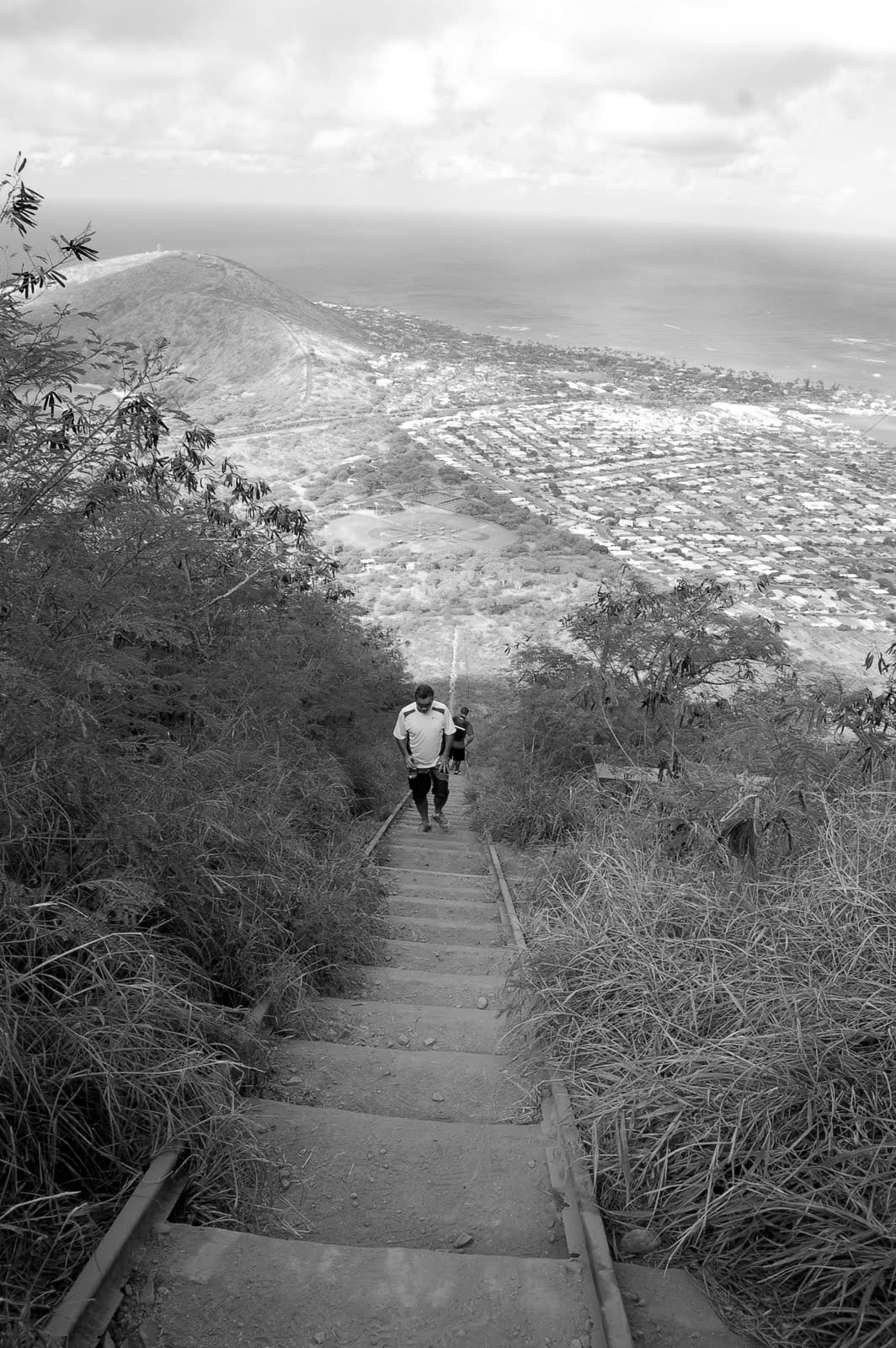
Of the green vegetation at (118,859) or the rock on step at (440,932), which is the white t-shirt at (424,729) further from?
the rock on step at (440,932)

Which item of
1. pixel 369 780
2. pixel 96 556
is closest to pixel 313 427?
pixel 369 780

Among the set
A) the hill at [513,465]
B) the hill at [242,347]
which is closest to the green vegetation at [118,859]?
the hill at [513,465]

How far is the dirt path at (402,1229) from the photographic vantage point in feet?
7.55

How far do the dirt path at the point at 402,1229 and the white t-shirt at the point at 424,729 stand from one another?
11.5ft

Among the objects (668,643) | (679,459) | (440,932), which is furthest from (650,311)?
(440,932)

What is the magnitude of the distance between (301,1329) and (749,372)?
107 meters

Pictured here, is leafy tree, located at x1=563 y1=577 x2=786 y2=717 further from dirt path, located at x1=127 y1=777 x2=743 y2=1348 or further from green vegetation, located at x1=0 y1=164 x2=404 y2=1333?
dirt path, located at x1=127 y1=777 x2=743 y2=1348

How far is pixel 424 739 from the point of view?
310 inches

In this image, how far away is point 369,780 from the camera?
A: 10.8 metres

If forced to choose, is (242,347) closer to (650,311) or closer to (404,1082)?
(404,1082)

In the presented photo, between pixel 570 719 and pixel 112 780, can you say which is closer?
pixel 112 780

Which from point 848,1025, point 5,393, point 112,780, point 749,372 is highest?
point 749,372

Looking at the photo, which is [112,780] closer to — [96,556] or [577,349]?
[96,556]

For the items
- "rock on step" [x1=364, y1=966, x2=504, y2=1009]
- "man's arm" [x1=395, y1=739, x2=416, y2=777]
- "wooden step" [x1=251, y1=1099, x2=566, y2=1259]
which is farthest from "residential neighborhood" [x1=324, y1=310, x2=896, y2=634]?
"wooden step" [x1=251, y1=1099, x2=566, y2=1259]
